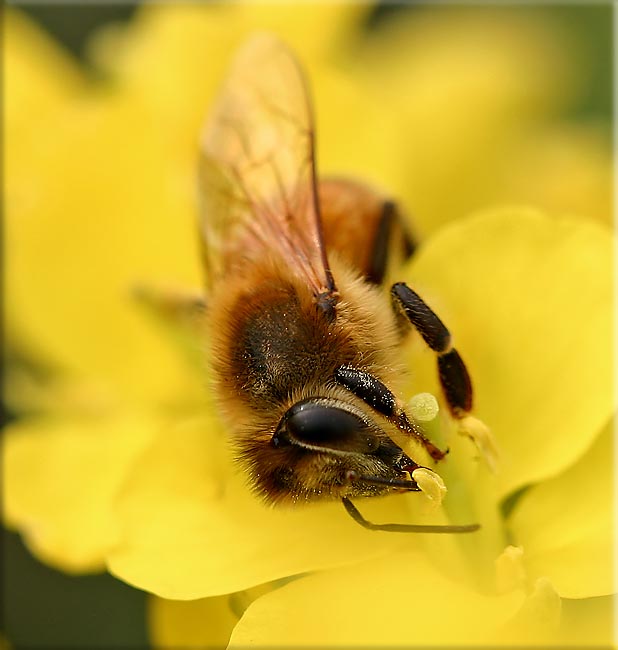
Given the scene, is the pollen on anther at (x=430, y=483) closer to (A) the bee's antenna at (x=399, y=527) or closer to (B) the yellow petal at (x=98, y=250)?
(A) the bee's antenna at (x=399, y=527)

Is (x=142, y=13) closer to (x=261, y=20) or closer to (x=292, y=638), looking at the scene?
(x=261, y=20)

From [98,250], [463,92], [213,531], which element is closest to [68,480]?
[98,250]

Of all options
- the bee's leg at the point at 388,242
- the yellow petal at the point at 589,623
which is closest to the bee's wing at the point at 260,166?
the bee's leg at the point at 388,242

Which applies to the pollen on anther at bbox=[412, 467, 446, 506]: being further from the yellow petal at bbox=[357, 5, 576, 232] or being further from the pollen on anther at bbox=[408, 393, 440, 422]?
the yellow petal at bbox=[357, 5, 576, 232]

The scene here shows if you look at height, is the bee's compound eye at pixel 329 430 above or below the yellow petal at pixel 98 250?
above

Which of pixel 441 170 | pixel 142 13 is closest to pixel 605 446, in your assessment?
pixel 441 170

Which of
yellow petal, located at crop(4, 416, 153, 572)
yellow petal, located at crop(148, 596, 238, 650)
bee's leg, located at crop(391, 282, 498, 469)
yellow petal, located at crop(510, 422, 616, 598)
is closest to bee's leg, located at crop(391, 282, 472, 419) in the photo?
bee's leg, located at crop(391, 282, 498, 469)
